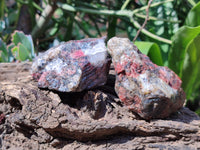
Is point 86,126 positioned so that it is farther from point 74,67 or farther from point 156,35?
point 156,35

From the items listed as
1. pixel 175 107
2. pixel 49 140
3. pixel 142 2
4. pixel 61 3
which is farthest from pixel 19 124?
pixel 142 2

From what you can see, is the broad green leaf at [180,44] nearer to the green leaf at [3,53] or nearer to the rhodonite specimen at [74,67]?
the rhodonite specimen at [74,67]

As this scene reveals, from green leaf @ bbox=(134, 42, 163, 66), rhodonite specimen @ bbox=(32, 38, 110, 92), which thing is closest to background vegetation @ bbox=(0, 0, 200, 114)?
green leaf @ bbox=(134, 42, 163, 66)

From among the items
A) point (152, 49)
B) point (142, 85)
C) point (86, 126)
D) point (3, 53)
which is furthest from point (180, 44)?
point (3, 53)

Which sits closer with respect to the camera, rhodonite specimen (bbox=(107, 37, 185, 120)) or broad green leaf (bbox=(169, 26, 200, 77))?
rhodonite specimen (bbox=(107, 37, 185, 120))

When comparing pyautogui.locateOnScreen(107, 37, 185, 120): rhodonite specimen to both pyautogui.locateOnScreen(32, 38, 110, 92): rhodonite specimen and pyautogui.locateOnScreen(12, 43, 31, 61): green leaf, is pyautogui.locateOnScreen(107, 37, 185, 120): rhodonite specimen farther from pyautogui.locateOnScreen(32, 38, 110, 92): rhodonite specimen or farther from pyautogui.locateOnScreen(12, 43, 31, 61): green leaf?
pyautogui.locateOnScreen(12, 43, 31, 61): green leaf

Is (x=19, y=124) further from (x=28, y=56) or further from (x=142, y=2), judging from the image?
(x=142, y=2)
